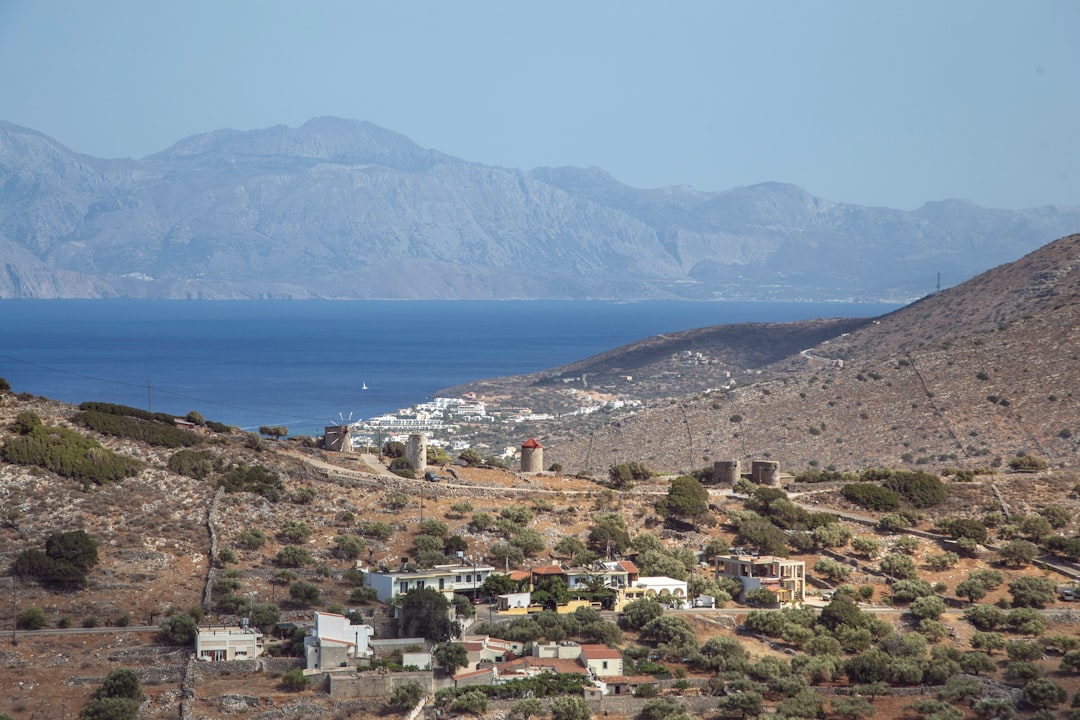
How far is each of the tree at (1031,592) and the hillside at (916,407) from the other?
67.2 ft

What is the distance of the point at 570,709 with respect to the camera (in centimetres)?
3372

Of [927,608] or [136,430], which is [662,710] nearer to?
[927,608]

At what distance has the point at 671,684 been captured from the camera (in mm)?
36375

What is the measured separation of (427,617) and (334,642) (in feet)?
10.5

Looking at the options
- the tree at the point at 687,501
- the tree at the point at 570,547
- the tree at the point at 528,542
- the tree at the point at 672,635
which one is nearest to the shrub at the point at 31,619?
the tree at the point at 528,542

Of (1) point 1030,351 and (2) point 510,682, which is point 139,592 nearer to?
(2) point 510,682

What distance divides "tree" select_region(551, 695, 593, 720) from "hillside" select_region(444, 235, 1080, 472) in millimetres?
36610

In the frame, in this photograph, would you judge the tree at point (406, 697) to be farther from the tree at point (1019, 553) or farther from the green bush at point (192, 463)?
the tree at point (1019, 553)

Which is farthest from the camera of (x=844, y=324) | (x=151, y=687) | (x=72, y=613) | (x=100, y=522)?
(x=844, y=324)

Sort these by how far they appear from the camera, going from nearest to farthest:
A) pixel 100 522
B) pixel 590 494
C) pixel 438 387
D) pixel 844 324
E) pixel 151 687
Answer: pixel 151 687 < pixel 100 522 < pixel 590 494 < pixel 844 324 < pixel 438 387

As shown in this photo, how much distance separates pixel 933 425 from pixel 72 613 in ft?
156

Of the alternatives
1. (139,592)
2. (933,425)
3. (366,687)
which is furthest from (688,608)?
(933,425)

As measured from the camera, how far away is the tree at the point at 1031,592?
4344 centimetres

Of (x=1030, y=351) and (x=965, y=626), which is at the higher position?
(x=1030, y=351)
